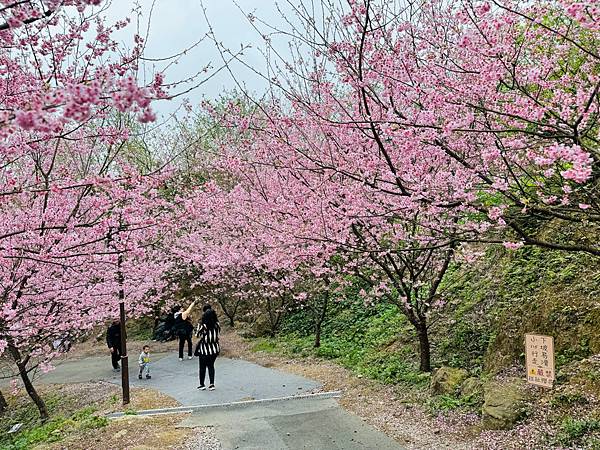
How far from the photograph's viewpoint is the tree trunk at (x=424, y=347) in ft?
24.4

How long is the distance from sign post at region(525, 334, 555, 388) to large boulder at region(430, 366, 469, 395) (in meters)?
1.56

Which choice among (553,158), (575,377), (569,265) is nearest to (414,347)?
(569,265)

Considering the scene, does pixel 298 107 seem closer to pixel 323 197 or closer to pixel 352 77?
pixel 323 197

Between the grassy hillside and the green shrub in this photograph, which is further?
the grassy hillside

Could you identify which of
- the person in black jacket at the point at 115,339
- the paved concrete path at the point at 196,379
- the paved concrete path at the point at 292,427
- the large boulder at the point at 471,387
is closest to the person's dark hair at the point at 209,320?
the paved concrete path at the point at 196,379

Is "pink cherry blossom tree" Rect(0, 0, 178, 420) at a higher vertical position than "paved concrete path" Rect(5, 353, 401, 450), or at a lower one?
higher

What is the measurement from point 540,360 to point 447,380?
71.6 inches

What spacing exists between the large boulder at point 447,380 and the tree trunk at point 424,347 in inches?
27.9

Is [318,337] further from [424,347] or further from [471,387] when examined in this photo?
[471,387]

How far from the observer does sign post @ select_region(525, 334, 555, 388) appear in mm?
4867

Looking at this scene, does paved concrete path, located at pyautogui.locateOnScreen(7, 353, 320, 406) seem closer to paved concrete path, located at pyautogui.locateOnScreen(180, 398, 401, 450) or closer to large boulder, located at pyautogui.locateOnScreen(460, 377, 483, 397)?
paved concrete path, located at pyautogui.locateOnScreen(180, 398, 401, 450)

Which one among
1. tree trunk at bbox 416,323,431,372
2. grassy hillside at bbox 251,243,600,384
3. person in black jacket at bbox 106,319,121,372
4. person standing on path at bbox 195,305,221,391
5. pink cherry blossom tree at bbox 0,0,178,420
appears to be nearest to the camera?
pink cherry blossom tree at bbox 0,0,178,420

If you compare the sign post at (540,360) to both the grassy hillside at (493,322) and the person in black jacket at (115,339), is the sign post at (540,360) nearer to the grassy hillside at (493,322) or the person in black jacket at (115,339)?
the grassy hillside at (493,322)

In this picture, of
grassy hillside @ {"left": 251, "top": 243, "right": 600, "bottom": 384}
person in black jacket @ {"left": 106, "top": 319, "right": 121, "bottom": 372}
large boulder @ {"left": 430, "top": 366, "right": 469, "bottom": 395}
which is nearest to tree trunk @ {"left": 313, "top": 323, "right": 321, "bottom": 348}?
grassy hillside @ {"left": 251, "top": 243, "right": 600, "bottom": 384}
